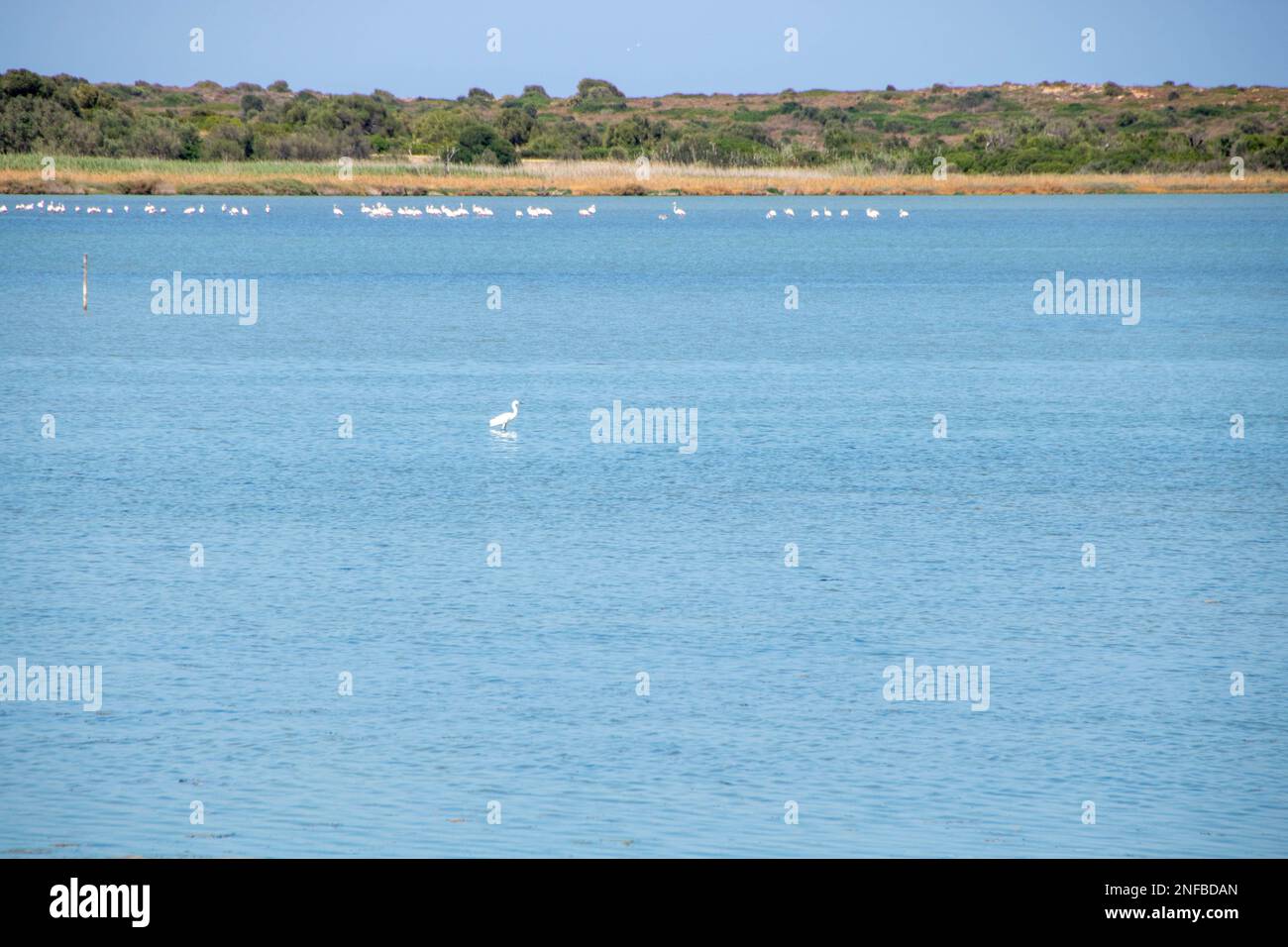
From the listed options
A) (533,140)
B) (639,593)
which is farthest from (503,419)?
(533,140)

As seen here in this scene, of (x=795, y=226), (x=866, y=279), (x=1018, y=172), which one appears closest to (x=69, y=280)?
(x=866, y=279)

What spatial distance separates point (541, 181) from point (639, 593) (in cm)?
11227

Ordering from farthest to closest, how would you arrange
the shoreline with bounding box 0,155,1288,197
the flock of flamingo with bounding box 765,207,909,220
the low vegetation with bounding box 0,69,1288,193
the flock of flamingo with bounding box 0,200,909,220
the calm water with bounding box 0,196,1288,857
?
the low vegetation with bounding box 0,69,1288,193 < the shoreline with bounding box 0,155,1288,197 < the flock of flamingo with bounding box 765,207,909,220 < the flock of flamingo with bounding box 0,200,909,220 < the calm water with bounding box 0,196,1288,857

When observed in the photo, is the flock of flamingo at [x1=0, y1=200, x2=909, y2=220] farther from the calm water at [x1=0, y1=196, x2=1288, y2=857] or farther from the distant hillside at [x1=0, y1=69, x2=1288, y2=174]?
the calm water at [x1=0, y1=196, x2=1288, y2=857]

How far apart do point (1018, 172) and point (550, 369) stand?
102 metres

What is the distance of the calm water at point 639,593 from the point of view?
39.1 ft

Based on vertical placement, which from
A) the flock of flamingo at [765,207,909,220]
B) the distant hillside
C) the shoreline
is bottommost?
the flock of flamingo at [765,207,909,220]

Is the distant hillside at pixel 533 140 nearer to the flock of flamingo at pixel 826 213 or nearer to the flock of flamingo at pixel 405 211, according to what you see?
the flock of flamingo at pixel 405 211

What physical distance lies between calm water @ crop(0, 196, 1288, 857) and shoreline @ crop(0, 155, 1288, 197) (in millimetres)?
76364

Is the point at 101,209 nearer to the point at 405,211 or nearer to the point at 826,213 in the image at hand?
the point at 405,211

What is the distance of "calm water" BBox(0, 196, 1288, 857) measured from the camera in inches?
469

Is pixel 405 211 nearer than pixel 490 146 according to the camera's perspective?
Yes

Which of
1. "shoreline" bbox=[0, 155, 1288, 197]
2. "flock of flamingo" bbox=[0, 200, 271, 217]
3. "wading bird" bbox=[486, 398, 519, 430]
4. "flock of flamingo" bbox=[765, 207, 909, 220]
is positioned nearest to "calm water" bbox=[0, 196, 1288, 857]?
"wading bird" bbox=[486, 398, 519, 430]

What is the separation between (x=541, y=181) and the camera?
127 meters
